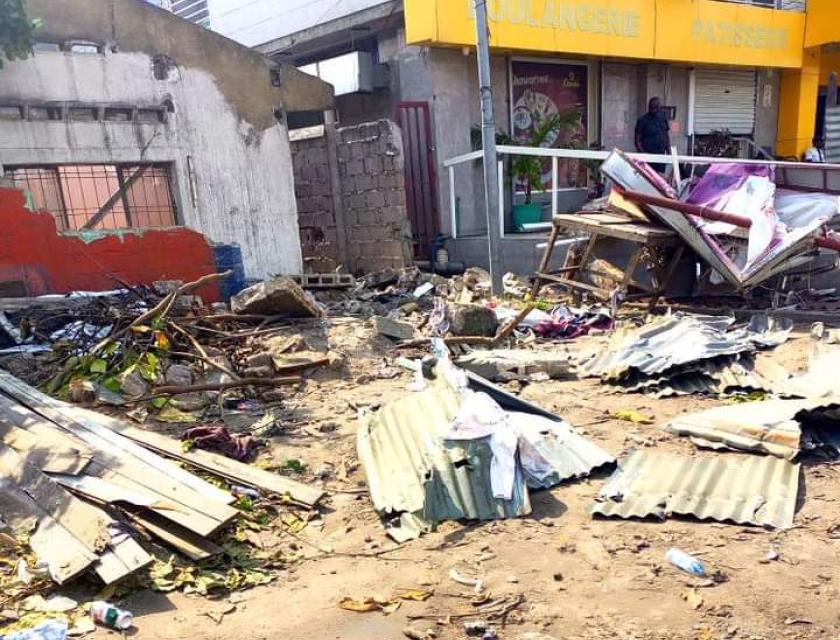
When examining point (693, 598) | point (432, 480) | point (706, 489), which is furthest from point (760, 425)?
point (432, 480)

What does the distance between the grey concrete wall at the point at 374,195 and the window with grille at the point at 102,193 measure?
114 inches

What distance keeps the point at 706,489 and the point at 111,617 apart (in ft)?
9.61

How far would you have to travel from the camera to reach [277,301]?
22.4 ft

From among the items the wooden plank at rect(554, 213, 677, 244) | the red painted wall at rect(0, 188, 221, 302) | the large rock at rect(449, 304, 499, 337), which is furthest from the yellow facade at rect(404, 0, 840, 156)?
the large rock at rect(449, 304, 499, 337)

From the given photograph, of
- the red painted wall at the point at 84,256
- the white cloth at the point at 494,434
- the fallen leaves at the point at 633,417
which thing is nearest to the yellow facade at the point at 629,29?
the red painted wall at the point at 84,256

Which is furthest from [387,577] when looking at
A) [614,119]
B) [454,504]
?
[614,119]

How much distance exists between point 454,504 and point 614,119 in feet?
37.2

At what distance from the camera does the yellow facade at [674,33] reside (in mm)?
9750

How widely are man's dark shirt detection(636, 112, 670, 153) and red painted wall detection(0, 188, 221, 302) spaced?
7.86 metres

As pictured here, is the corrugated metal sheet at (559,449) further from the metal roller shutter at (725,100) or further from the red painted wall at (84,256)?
the metal roller shutter at (725,100)

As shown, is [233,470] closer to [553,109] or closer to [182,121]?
[182,121]

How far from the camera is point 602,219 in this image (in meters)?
7.93

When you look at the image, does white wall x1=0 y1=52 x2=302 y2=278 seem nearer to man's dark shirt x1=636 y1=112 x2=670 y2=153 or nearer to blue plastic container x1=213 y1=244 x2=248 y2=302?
blue plastic container x1=213 y1=244 x2=248 y2=302

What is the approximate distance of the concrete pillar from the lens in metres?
15.6
